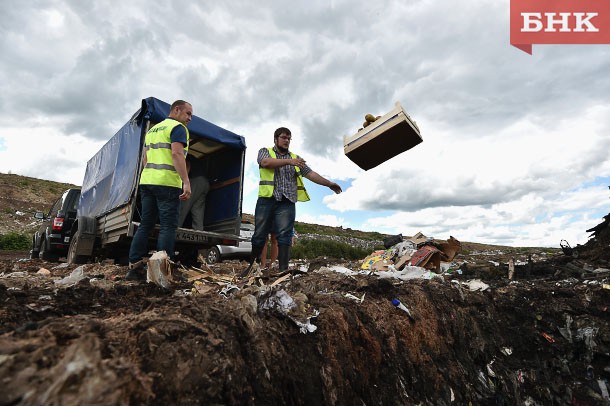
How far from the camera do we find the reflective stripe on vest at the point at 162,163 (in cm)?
354

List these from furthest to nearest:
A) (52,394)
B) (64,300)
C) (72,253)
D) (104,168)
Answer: (104,168), (72,253), (64,300), (52,394)

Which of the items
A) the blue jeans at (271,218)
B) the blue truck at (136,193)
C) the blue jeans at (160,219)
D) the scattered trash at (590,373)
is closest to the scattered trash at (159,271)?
the blue jeans at (160,219)

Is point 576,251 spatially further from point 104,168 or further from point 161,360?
point 104,168

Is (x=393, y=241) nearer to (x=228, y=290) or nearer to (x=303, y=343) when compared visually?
(x=228, y=290)

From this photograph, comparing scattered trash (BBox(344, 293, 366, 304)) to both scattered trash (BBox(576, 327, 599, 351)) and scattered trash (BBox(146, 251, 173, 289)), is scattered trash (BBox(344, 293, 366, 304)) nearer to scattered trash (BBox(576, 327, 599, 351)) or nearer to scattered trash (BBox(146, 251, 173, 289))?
scattered trash (BBox(146, 251, 173, 289))

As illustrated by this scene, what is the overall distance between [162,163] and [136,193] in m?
1.68

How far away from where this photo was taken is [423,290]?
10.7 feet

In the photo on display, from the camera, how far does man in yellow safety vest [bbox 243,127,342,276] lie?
4.18 m

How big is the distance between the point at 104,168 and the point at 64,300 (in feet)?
17.5

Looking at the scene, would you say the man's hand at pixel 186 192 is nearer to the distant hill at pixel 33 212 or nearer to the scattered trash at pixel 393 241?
the scattered trash at pixel 393 241

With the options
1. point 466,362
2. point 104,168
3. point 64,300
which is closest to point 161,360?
point 64,300

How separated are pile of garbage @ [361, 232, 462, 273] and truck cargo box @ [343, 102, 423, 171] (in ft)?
5.57

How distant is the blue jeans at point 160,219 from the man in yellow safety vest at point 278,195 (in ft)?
3.12

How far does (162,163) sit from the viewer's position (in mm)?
3572
